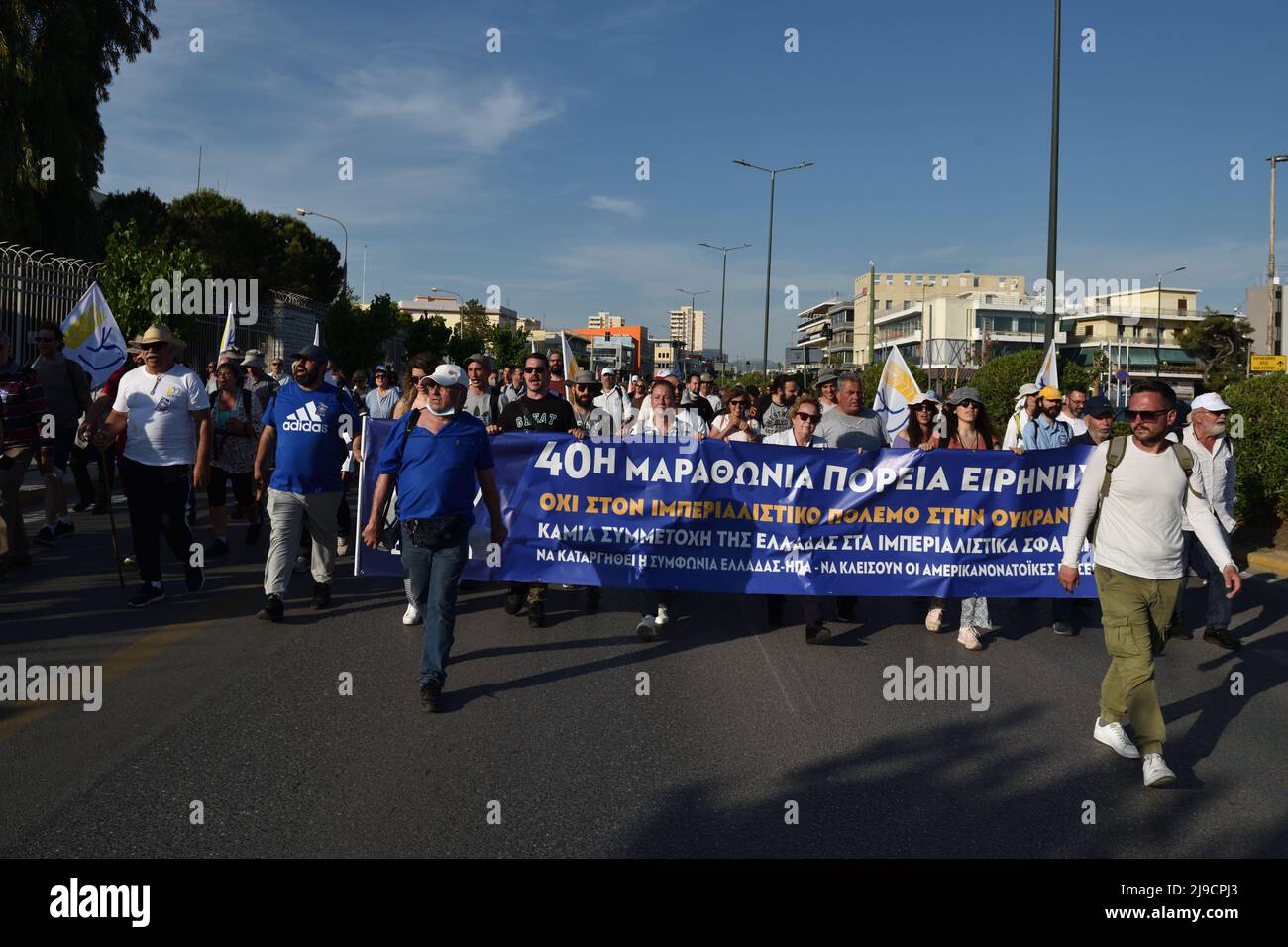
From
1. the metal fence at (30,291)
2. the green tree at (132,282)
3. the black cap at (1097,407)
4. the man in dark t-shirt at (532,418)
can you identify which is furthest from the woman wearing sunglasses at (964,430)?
the green tree at (132,282)

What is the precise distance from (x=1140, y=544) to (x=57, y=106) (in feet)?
102

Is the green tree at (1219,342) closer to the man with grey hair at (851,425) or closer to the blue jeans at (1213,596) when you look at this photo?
the blue jeans at (1213,596)

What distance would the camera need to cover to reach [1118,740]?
5176 mm

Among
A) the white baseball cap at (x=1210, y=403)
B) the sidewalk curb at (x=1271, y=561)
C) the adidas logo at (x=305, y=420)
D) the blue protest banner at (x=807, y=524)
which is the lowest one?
the sidewalk curb at (x=1271, y=561)

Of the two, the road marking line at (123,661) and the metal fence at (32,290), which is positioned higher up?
the metal fence at (32,290)

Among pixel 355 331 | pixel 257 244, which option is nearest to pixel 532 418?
pixel 355 331

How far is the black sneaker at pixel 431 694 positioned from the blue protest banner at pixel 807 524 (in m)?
2.35

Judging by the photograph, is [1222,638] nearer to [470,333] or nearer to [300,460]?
[300,460]

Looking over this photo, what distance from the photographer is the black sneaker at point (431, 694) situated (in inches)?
220

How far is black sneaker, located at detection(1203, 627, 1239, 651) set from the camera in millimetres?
7719

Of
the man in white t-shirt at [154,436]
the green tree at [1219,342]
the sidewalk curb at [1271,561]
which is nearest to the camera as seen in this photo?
the man in white t-shirt at [154,436]

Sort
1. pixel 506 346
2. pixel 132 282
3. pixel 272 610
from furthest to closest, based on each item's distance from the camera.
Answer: pixel 506 346
pixel 132 282
pixel 272 610

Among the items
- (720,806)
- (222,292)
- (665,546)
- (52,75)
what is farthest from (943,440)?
(222,292)

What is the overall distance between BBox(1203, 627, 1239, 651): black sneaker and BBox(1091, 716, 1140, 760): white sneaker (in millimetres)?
3026
